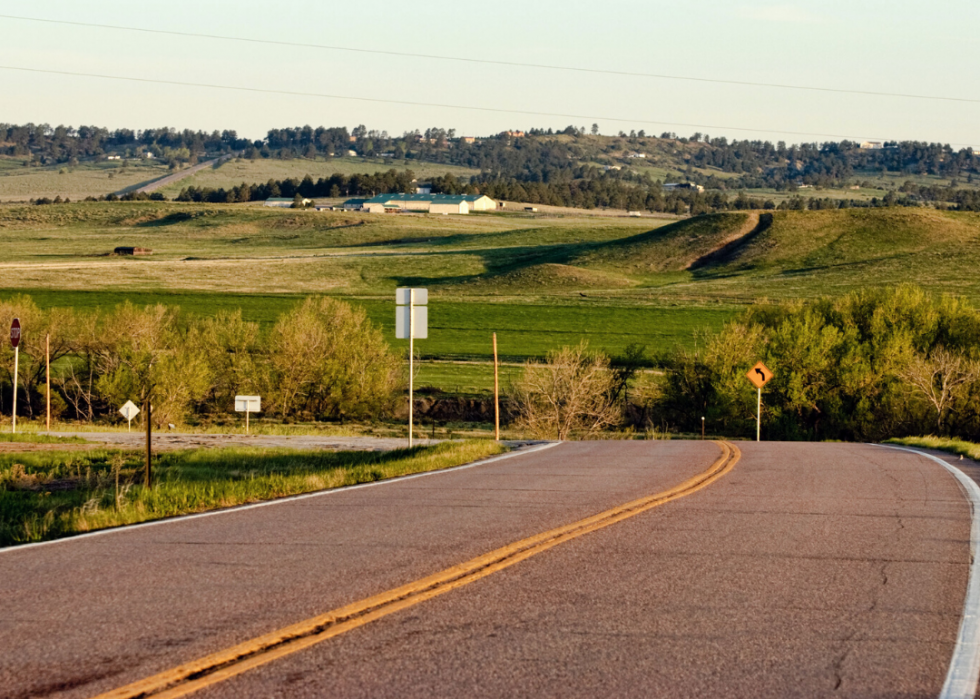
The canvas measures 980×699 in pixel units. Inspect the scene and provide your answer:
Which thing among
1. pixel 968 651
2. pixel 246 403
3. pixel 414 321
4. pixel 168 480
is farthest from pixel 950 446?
pixel 246 403

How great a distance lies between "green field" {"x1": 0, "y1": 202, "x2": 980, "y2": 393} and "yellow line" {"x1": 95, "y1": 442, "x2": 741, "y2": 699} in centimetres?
4932

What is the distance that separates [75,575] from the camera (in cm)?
804

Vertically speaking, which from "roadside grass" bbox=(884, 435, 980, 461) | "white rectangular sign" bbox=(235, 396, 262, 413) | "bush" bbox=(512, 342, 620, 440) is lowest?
"bush" bbox=(512, 342, 620, 440)

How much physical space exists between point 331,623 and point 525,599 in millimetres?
1328

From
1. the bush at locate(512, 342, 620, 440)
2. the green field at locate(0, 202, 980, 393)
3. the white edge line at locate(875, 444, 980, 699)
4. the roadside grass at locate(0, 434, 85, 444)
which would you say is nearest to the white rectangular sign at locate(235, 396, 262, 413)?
the roadside grass at locate(0, 434, 85, 444)

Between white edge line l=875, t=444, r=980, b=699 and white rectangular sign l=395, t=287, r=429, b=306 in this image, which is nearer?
white edge line l=875, t=444, r=980, b=699

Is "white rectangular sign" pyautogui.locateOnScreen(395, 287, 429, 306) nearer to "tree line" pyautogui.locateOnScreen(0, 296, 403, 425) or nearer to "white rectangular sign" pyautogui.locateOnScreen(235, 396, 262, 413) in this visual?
"white rectangular sign" pyautogui.locateOnScreen(235, 396, 262, 413)

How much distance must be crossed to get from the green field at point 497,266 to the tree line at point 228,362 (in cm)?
420

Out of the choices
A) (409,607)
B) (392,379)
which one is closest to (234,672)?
(409,607)

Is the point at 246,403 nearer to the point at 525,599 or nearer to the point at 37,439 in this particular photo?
the point at 37,439

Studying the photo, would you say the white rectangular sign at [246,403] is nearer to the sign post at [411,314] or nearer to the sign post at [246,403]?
the sign post at [246,403]

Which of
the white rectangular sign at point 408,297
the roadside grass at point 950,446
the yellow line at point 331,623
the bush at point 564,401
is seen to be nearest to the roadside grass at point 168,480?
the white rectangular sign at point 408,297

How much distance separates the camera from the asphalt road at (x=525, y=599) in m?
5.75

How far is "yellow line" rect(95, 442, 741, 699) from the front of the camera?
219 inches
